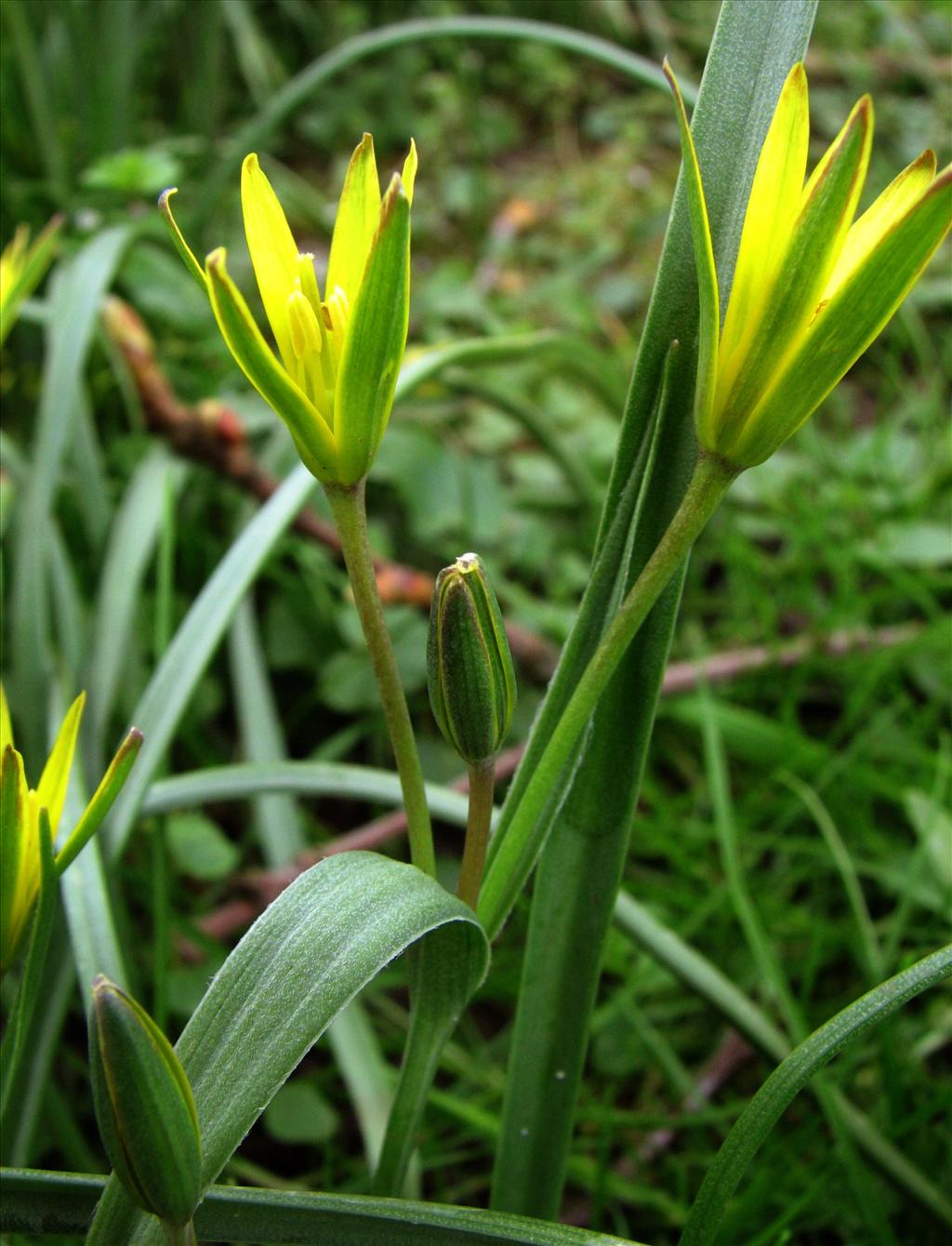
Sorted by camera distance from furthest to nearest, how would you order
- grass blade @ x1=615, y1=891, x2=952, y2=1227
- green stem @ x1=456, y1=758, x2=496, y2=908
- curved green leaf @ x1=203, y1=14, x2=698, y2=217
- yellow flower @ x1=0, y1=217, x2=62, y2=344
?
curved green leaf @ x1=203, y1=14, x2=698, y2=217
grass blade @ x1=615, y1=891, x2=952, y2=1227
yellow flower @ x1=0, y1=217, x2=62, y2=344
green stem @ x1=456, y1=758, x2=496, y2=908

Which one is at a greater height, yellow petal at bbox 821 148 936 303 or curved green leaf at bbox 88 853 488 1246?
yellow petal at bbox 821 148 936 303

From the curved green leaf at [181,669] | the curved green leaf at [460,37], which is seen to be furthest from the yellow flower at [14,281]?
the curved green leaf at [460,37]

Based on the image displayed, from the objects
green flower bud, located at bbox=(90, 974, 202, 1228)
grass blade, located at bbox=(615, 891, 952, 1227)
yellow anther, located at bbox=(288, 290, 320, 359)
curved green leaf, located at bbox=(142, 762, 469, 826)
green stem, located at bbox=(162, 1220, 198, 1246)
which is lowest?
grass blade, located at bbox=(615, 891, 952, 1227)

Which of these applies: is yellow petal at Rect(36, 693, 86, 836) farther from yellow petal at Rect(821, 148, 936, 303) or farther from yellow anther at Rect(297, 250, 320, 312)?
yellow petal at Rect(821, 148, 936, 303)

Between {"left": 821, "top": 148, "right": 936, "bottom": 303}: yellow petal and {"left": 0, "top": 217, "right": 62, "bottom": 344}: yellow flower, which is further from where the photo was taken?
{"left": 0, "top": 217, "right": 62, "bottom": 344}: yellow flower

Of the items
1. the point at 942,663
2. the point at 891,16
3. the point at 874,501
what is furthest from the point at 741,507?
the point at 891,16

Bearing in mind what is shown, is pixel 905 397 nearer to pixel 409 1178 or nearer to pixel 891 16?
pixel 891 16

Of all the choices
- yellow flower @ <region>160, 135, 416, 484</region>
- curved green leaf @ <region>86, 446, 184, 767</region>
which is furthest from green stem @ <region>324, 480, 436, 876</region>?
curved green leaf @ <region>86, 446, 184, 767</region>
